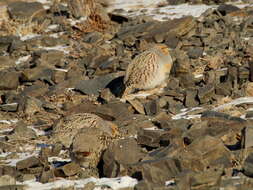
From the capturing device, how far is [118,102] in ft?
41.6

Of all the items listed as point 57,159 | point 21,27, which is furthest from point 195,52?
point 57,159

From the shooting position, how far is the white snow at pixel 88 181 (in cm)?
779

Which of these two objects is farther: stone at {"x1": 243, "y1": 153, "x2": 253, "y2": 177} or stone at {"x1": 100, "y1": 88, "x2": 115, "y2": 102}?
stone at {"x1": 100, "y1": 88, "x2": 115, "y2": 102}

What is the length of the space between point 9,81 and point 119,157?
6795mm

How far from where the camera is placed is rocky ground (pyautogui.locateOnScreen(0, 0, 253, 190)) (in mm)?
8148

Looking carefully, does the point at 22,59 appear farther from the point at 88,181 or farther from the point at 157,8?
the point at 88,181

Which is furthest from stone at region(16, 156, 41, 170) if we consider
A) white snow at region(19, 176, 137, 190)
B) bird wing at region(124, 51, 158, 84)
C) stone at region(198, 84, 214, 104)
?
bird wing at region(124, 51, 158, 84)

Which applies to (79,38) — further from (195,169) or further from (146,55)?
(195,169)

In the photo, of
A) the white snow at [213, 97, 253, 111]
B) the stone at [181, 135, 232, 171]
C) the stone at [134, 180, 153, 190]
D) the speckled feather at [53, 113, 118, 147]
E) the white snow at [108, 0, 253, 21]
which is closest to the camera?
the stone at [134, 180, 153, 190]

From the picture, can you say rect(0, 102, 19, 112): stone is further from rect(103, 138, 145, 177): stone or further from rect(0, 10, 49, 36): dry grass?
rect(0, 10, 49, 36): dry grass

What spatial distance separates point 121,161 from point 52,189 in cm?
89

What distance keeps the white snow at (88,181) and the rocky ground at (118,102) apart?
26 mm

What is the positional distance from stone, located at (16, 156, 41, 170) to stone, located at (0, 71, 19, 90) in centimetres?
563

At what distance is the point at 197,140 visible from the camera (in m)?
8.54
